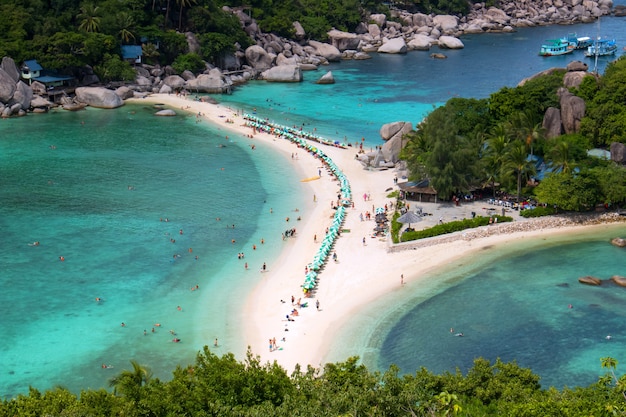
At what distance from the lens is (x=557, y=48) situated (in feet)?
435

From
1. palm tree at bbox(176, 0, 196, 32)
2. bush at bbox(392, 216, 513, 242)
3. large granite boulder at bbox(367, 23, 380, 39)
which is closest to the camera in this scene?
bush at bbox(392, 216, 513, 242)

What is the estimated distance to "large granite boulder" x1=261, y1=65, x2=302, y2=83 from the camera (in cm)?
11212

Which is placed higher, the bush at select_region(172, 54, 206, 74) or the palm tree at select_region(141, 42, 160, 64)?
the palm tree at select_region(141, 42, 160, 64)

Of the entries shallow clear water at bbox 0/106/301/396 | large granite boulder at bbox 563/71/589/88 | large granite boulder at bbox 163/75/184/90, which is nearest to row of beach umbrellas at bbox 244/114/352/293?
shallow clear water at bbox 0/106/301/396

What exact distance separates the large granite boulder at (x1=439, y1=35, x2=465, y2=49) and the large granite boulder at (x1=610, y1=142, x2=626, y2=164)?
83.9 meters

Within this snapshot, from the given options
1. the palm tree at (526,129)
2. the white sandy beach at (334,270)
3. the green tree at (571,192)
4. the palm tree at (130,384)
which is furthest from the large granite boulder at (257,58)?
the palm tree at (130,384)

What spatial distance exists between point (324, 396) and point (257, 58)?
9388cm

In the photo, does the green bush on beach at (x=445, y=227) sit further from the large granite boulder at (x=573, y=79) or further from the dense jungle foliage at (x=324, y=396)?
the large granite boulder at (x=573, y=79)

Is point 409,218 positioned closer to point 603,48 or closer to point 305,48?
point 305,48

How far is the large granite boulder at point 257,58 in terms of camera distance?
116938mm

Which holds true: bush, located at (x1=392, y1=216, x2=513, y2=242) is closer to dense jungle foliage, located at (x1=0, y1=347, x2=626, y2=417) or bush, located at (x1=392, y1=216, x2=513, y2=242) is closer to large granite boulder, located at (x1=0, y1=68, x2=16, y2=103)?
dense jungle foliage, located at (x1=0, y1=347, x2=626, y2=417)

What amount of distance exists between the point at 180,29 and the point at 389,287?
78.6 meters

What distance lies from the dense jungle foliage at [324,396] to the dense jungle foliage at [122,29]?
73359 millimetres

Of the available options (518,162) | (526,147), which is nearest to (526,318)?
(518,162)
